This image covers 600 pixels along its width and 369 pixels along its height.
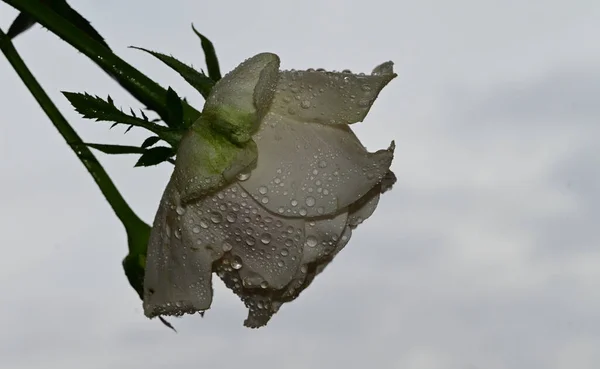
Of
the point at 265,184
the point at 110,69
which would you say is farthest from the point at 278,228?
the point at 110,69

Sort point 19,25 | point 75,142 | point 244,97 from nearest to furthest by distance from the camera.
→ 1. point 244,97
2. point 75,142
3. point 19,25

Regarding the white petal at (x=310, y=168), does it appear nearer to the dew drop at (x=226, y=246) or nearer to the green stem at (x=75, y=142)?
the dew drop at (x=226, y=246)

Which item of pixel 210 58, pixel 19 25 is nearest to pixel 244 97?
pixel 210 58

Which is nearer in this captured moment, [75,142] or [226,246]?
[226,246]

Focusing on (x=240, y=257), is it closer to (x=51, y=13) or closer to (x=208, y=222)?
(x=208, y=222)

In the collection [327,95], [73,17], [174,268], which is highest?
[73,17]

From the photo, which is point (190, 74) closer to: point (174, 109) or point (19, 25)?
point (174, 109)
